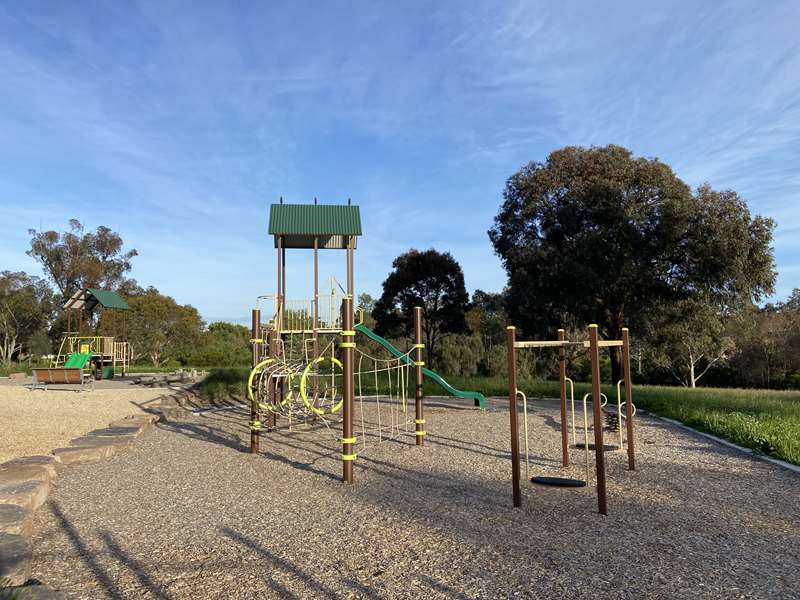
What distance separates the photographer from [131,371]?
29125 millimetres

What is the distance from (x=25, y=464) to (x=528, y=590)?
222 inches

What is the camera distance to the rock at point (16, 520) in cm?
407

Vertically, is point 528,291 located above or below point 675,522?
above

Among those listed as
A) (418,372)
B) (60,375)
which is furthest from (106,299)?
(418,372)

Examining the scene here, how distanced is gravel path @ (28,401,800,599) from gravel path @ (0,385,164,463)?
1.95 metres

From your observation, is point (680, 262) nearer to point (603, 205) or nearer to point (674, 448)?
point (603, 205)

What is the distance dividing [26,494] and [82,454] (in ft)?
8.57

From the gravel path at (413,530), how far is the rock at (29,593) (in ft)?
1.31

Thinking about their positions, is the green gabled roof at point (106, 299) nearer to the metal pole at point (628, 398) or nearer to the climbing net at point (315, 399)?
the climbing net at point (315, 399)

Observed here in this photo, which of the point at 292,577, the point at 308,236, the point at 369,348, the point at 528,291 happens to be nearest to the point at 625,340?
the point at 292,577

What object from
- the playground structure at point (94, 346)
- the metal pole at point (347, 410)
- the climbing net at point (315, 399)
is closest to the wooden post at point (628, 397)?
the climbing net at point (315, 399)

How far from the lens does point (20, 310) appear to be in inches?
1460

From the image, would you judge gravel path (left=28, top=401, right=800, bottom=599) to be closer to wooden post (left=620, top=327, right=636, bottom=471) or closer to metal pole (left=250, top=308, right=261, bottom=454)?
wooden post (left=620, top=327, right=636, bottom=471)

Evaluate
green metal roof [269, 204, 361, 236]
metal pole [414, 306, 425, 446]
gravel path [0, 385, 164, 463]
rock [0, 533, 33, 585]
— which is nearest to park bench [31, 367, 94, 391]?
gravel path [0, 385, 164, 463]
